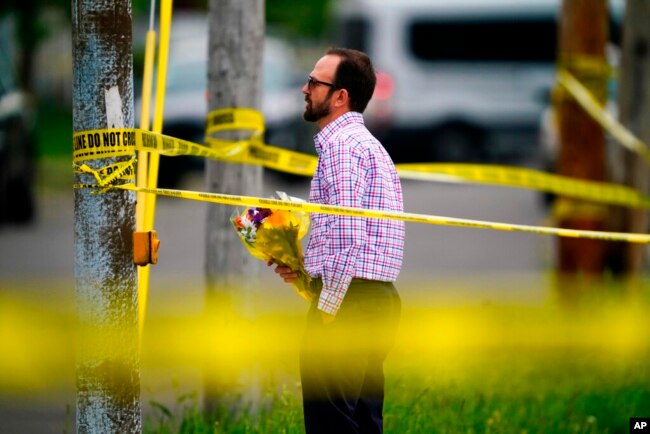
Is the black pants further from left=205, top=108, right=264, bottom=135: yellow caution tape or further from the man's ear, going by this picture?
left=205, top=108, right=264, bottom=135: yellow caution tape

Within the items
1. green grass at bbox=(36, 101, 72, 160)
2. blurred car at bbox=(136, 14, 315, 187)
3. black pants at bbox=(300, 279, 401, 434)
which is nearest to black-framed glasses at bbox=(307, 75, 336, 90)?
black pants at bbox=(300, 279, 401, 434)

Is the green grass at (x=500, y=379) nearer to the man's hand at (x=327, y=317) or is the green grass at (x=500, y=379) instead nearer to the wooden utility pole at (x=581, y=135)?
the wooden utility pole at (x=581, y=135)

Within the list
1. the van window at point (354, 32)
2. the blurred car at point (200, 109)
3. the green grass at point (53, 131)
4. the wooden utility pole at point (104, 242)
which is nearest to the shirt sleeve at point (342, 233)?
the wooden utility pole at point (104, 242)

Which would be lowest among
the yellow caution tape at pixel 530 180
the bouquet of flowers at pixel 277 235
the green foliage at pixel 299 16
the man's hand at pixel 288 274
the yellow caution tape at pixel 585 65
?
the man's hand at pixel 288 274

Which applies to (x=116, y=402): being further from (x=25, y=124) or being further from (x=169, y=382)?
(x=25, y=124)

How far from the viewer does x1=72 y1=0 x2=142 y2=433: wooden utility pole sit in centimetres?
421

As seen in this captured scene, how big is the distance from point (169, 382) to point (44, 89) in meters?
44.0

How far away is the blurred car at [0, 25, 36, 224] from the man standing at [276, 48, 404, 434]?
10.00 m

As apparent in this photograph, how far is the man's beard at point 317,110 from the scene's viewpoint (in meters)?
4.54

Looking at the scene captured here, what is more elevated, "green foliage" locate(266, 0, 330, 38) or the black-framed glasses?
"green foliage" locate(266, 0, 330, 38)

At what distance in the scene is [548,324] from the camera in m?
8.16

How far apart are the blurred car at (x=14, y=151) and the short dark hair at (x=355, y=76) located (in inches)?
393

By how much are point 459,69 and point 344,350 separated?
19213 mm
